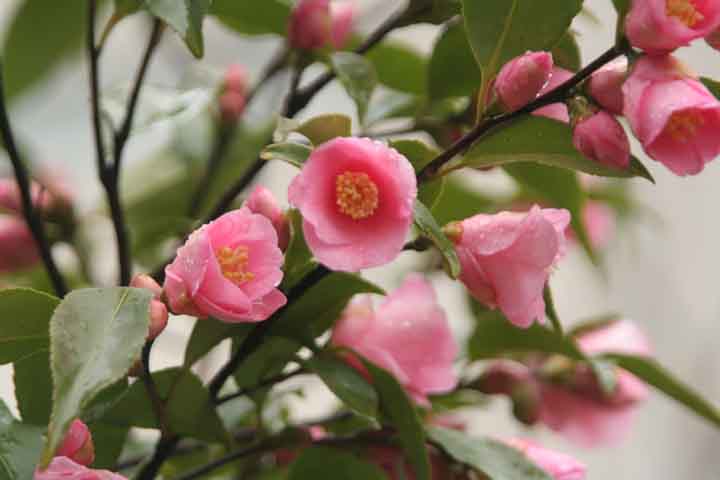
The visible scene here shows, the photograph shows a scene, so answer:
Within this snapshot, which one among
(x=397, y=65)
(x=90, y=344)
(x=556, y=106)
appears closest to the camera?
(x=90, y=344)

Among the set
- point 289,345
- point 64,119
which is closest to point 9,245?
point 289,345

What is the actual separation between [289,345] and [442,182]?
109 mm

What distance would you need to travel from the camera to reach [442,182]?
1.51ft

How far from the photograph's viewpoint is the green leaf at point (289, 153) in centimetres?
40

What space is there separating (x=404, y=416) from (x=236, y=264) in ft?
0.44

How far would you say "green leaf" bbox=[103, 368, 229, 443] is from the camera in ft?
1.56

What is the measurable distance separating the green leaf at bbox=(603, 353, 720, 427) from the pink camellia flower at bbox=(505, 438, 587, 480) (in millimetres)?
97

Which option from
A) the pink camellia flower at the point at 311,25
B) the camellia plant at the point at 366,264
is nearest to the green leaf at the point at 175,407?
the camellia plant at the point at 366,264

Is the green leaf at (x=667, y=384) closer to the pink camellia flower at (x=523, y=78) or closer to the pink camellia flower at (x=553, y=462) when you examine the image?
the pink camellia flower at (x=553, y=462)

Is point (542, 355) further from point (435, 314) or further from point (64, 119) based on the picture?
point (64, 119)

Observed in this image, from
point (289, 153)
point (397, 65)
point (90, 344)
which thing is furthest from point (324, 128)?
point (397, 65)

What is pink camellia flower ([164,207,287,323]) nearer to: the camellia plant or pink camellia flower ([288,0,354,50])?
the camellia plant

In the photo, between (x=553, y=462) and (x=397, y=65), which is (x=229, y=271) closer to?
(x=553, y=462)

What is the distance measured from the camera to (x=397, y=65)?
707 millimetres
